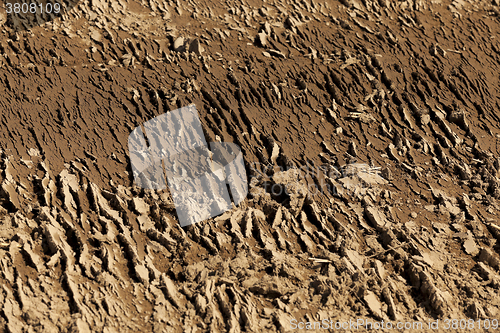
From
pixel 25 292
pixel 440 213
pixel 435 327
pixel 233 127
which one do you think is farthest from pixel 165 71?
pixel 435 327

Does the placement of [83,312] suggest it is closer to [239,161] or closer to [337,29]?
[239,161]

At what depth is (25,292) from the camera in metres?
4.38

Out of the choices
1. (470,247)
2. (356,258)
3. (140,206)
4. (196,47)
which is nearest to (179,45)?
(196,47)

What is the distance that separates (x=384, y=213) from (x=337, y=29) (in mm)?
3993

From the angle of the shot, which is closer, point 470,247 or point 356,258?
point 356,258

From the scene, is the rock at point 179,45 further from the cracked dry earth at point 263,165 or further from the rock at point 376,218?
the rock at point 376,218

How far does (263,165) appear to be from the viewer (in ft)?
19.2

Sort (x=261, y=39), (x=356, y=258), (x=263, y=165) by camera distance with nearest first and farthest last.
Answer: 1. (x=356, y=258)
2. (x=263, y=165)
3. (x=261, y=39)

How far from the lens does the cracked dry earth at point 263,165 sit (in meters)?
4.48

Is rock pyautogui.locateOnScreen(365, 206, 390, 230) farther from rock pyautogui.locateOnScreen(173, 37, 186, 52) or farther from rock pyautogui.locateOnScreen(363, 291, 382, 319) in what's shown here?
rock pyautogui.locateOnScreen(173, 37, 186, 52)

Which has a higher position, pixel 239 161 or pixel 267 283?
pixel 239 161

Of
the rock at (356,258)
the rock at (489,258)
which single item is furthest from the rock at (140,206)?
the rock at (489,258)

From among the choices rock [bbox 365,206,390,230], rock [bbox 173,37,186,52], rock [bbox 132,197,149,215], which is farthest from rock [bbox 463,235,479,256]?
rock [bbox 173,37,186,52]

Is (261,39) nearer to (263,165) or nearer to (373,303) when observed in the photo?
(263,165)
